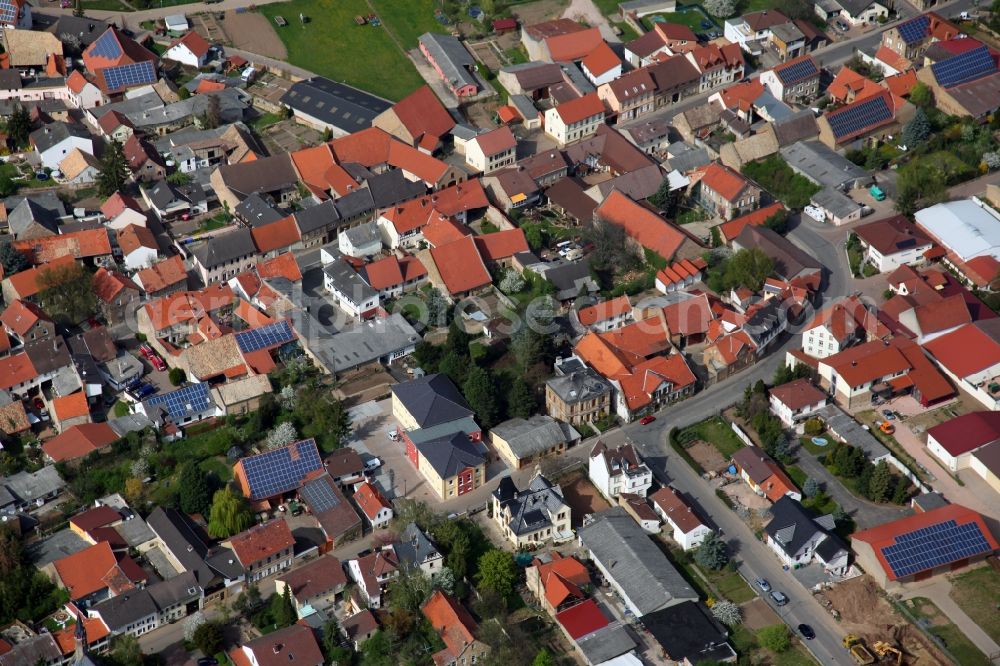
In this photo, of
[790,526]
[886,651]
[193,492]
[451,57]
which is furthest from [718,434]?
[451,57]

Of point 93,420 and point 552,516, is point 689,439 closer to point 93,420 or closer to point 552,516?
point 552,516

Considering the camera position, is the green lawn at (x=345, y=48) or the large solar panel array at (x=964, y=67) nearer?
the large solar panel array at (x=964, y=67)

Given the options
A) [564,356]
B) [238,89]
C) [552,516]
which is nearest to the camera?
[552,516]

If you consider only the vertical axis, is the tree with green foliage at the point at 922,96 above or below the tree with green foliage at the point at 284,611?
above

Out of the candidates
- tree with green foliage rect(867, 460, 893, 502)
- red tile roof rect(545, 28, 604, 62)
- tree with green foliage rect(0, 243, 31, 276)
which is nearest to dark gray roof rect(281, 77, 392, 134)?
red tile roof rect(545, 28, 604, 62)

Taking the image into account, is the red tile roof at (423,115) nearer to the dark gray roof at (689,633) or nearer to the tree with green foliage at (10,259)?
the tree with green foliage at (10,259)

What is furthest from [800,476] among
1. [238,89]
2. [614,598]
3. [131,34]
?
[131,34]

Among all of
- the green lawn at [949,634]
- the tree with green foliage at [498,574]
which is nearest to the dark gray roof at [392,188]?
the tree with green foliage at [498,574]

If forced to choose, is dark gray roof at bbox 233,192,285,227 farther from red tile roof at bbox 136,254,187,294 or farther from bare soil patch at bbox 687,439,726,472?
bare soil patch at bbox 687,439,726,472
